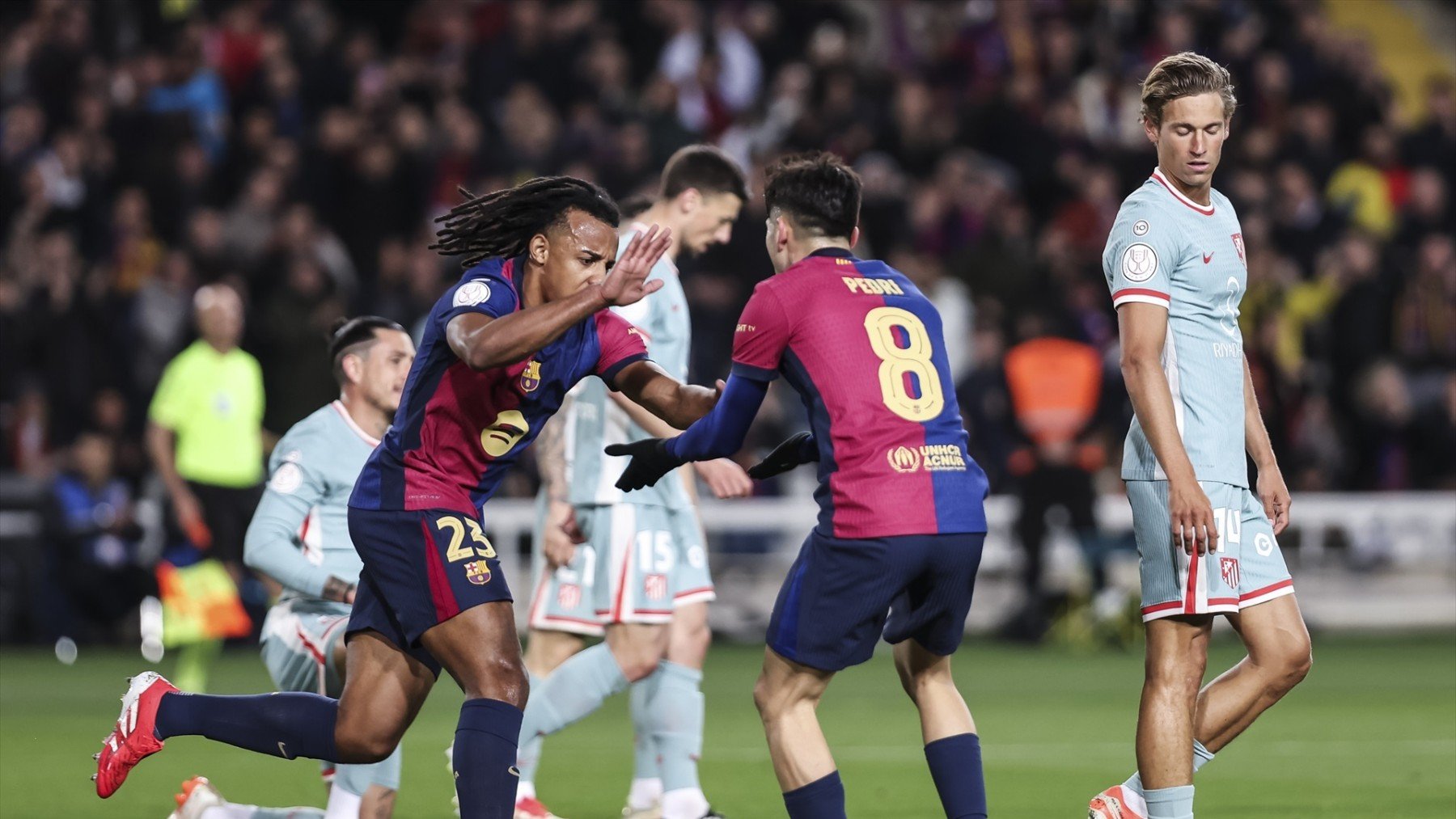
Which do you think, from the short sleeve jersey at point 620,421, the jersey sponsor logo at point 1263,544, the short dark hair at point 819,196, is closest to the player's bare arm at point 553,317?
the short dark hair at point 819,196

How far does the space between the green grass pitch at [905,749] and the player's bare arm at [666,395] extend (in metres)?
2.31

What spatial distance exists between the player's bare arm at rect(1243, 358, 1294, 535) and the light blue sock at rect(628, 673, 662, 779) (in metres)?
2.47

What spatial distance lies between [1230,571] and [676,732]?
248 centimetres

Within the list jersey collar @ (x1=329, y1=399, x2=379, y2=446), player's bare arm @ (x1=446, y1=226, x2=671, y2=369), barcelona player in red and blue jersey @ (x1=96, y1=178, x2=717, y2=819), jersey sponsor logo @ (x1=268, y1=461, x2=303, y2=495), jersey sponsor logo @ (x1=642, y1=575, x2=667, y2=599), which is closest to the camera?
player's bare arm @ (x1=446, y1=226, x2=671, y2=369)

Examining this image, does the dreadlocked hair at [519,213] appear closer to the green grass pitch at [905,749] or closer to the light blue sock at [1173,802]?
the light blue sock at [1173,802]

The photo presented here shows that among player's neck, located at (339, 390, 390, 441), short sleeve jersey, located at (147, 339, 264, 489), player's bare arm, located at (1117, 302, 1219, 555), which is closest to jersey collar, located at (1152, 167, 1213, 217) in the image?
player's bare arm, located at (1117, 302, 1219, 555)

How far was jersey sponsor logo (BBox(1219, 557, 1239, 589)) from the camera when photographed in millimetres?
5992

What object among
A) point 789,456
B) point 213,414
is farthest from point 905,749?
point 213,414

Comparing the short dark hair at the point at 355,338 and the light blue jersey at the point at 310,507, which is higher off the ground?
the short dark hair at the point at 355,338

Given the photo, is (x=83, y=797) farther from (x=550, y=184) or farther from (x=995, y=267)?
(x=995, y=267)

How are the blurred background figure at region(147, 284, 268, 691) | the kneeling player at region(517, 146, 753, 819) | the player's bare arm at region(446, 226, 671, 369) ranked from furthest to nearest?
1. the blurred background figure at region(147, 284, 268, 691)
2. the kneeling player at region(517, 146, 753, 819)
3. the player's bare arm at region(446, 226, 671, 369)

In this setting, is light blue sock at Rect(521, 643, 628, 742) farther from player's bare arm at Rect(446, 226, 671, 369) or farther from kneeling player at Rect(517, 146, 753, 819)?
player's bare arm at Rect(446, 226, 671, 369)

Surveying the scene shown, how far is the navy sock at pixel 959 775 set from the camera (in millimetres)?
5914

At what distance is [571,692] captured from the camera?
24.6ft
